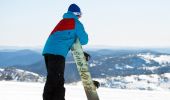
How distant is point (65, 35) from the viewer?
5.93 metres

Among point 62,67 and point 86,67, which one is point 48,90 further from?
point 86,67

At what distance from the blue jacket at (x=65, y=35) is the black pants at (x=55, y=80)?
5.5 inches

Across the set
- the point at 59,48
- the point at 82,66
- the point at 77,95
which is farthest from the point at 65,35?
A: the point at 77,95

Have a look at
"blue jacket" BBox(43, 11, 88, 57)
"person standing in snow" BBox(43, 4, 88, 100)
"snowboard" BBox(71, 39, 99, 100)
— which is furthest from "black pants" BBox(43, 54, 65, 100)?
"snowboard" BBox(71, 39, 99, 100)

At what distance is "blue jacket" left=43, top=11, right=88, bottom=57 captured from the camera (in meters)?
5.93

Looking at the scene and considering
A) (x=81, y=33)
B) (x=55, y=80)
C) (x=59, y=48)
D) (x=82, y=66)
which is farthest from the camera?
(x=82, y=66)

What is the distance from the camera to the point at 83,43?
20.2 feet

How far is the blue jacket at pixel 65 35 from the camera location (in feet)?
19.5

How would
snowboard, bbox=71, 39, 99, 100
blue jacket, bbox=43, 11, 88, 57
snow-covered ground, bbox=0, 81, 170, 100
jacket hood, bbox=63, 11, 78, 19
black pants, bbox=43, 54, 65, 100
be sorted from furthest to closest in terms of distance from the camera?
snow-covered ground, bbox=0, 81, 170, 100, snowboard, bbox=71, 39, 99, 100, jacket hood, bbox=63, 11, 78, 19, blue jacket, bbox=43, 11, 88, 57, black pants, bbox=43, 54, 65, 100

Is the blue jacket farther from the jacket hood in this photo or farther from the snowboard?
the snowboard

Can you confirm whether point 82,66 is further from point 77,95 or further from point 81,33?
point 77,95

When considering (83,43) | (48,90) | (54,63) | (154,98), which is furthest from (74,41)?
(154,98)

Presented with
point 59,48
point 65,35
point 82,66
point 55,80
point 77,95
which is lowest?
point 77,95

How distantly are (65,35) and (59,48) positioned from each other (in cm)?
23
